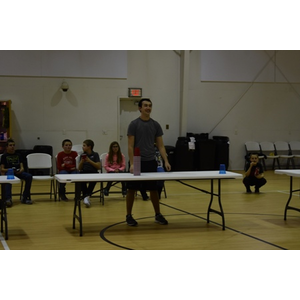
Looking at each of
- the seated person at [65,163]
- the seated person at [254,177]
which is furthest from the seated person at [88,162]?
the seated person at [254,177]

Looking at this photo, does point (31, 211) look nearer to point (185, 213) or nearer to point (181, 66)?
point (185, 213)

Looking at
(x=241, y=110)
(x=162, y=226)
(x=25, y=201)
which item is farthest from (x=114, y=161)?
(x=241, y=110)

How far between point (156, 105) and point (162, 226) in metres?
7.67

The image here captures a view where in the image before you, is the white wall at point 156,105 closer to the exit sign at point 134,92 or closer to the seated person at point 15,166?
the exit sign at point 134,92

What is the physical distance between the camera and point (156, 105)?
43.1 ft

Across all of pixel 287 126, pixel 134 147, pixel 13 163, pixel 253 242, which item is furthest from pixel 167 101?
pixel 253 242

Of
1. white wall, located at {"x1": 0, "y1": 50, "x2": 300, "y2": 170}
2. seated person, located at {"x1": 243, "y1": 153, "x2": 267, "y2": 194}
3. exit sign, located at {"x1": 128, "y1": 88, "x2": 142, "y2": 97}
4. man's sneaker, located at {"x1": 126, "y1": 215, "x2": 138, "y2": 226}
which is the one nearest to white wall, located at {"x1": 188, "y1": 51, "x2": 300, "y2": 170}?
white wall, located at {"x1": 0, "y1": 50, "x2": 300, "y2": 170}

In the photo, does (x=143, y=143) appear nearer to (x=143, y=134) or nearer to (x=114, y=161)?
(x=143, y=134)

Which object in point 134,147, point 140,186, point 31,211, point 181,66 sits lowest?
point 31,211

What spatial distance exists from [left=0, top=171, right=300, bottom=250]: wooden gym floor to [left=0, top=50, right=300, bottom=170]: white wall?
167 inches

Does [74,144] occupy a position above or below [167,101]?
below

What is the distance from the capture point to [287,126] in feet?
46.3

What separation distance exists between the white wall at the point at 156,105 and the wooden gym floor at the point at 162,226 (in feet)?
13.9
